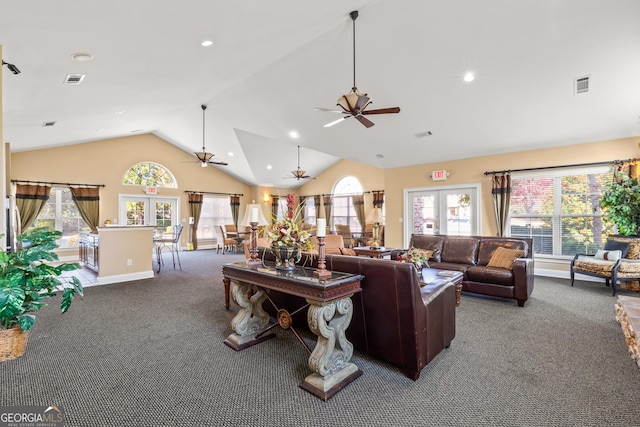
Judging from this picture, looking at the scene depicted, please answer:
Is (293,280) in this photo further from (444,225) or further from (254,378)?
(444,225)

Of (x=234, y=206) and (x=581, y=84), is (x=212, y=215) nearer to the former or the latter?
(x=234, y=206)

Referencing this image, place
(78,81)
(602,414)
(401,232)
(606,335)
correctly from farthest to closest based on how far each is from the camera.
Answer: (401,232)
(78,81)
(606,335)
(602,414)

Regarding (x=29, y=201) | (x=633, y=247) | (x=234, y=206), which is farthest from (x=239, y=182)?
(x=633, y=247)

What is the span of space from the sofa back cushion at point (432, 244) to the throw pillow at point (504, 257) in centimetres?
85

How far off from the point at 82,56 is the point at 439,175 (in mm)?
6893

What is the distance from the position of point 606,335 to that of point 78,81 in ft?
21.7

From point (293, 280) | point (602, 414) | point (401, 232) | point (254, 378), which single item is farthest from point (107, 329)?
point (401, 232)

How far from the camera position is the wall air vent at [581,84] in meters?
4.24

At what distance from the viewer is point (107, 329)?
334 cm

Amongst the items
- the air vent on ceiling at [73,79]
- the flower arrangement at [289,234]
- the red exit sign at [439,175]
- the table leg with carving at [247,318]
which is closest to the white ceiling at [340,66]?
the air vent on ceiling at [73,79]

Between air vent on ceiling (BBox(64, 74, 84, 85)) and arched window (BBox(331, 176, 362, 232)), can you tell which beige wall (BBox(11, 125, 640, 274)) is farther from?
air vent on ceiling (BBox(64, 74, 84, 85))

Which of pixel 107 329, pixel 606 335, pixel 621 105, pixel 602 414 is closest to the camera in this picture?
pixel 602 414

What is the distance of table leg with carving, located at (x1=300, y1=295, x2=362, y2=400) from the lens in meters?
2.13

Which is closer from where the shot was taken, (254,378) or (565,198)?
(254,378)
